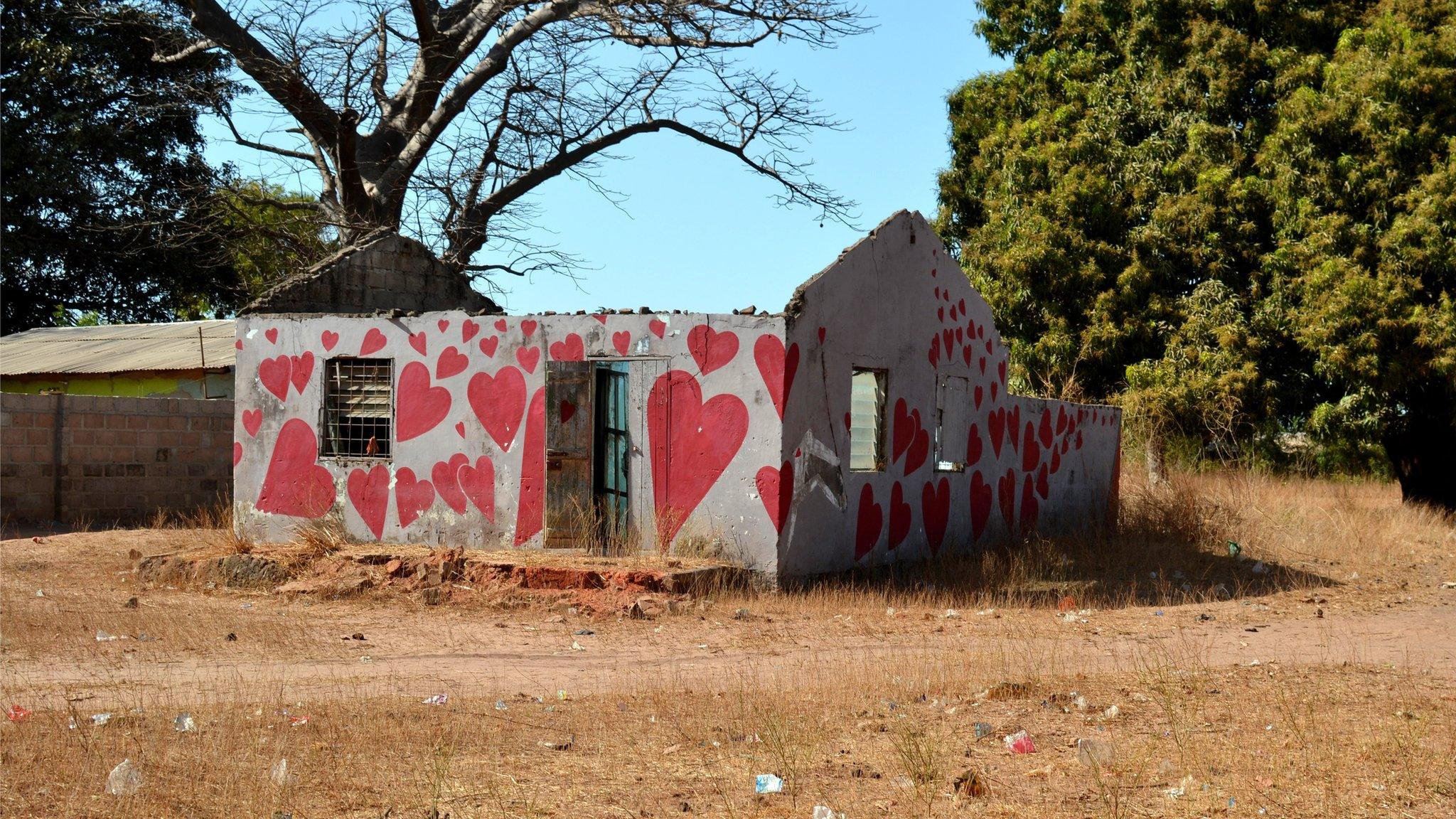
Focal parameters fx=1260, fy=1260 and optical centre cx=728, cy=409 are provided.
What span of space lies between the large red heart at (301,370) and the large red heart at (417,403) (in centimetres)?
122

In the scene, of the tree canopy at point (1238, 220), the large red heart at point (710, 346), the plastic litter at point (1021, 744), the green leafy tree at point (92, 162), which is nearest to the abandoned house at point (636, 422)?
the large red heart at point (710, 346)

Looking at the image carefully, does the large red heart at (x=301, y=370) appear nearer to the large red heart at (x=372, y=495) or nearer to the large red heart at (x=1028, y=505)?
the large red heart at (x=372, y=495)

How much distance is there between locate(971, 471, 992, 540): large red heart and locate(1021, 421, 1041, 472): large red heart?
1.34 meters

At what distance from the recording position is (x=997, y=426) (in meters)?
16.8

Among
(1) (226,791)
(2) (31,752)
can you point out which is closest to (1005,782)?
(1) (226,791)

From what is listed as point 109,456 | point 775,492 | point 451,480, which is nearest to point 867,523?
point 775,492

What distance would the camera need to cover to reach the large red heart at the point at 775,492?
1223 centimetres

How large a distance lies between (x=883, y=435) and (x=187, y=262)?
79.0ft

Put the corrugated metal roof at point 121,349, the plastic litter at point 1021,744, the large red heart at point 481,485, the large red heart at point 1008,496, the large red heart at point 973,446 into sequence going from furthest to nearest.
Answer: the corrugated metal roof at point 121,349, the large red heart at point 1008,496, the large red heart at point 973,446, the large red heart at point 481,485, the plastic litter at point 1021,744

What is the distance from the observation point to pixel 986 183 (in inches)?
988

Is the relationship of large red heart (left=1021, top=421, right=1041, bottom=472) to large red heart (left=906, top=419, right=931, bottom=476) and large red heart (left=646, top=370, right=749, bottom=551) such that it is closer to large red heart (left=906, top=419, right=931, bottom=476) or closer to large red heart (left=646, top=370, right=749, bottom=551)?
large red heart (left=906, top=419, right=931, bottom=476)

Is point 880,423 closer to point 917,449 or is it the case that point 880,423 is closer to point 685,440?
point 917,449

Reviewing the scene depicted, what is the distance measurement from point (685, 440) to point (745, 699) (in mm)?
5230

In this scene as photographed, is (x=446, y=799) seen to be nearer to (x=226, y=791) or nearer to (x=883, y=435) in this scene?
(x=226, y=791)
